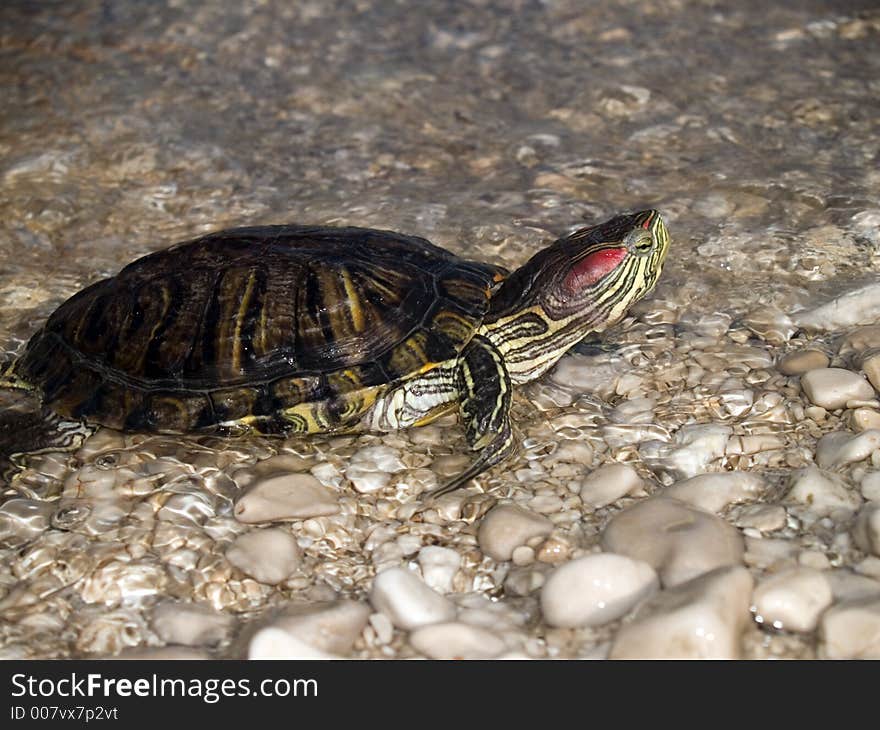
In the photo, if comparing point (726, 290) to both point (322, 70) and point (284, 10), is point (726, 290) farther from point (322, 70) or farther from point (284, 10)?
point (284, 10)

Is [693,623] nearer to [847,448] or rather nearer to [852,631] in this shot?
[852,631]

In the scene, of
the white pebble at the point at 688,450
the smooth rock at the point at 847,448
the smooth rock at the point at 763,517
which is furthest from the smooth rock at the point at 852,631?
the white pebble at the point at 688,450

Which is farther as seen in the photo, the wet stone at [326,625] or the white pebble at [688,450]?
the white pebble at [688,450]

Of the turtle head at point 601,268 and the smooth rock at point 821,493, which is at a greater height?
the turtle head at point 601,268

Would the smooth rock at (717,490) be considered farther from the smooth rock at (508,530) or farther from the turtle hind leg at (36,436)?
the turtle hind leg at (36,436)

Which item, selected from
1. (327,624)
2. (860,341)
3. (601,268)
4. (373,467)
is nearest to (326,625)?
(327,624)
